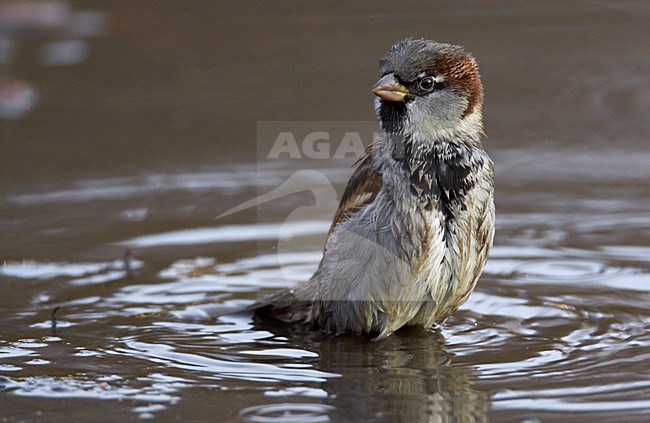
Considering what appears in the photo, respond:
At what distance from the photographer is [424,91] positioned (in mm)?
4426

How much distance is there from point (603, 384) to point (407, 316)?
3.13 feet

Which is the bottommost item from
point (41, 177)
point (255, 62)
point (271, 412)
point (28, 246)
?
point (271, 412)

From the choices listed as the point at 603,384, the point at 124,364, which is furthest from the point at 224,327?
the point at 603,384

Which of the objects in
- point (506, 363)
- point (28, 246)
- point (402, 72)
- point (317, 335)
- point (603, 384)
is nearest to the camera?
point (603, 384)

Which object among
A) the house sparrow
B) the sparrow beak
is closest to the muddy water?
the house sparrow

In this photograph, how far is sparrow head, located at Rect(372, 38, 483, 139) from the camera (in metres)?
4.39

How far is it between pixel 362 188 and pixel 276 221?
142cm

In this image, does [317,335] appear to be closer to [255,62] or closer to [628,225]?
[628,225]

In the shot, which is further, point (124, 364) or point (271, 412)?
point (124, 364)

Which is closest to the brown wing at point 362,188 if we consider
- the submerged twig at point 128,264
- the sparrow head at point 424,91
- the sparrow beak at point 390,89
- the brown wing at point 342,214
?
the brown wing at point 342,214

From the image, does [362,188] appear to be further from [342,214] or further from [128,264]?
[128,264]

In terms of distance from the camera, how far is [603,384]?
3676 mm

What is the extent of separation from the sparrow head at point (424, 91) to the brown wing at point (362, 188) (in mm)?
184

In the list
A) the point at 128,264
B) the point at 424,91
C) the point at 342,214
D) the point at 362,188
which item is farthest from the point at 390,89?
the point at 128,264
